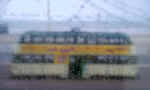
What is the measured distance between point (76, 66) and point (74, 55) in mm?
213

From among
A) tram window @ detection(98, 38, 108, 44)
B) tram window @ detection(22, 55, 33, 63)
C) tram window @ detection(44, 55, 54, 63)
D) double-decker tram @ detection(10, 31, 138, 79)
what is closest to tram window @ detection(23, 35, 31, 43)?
double-decker tram @ detection(10, 31, 138, 79)

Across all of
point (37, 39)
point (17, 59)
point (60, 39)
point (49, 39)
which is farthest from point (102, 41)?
point (17, 59)

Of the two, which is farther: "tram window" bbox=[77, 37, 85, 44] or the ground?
"tram window" bbox=[77, 37, 85, 44]

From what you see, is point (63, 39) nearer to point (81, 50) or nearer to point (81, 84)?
point (81, 50)

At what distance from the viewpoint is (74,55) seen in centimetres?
396

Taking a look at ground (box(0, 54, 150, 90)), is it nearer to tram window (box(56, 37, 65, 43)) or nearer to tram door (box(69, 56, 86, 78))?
tram door (box(69, 56, 86, 78))

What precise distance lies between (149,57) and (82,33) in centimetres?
202

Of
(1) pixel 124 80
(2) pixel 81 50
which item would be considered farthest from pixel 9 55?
(1) pixel 124 80

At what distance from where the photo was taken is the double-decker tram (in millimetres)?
3852

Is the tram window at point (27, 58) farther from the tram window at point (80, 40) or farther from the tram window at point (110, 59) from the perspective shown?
the tram window at point (110, 59)

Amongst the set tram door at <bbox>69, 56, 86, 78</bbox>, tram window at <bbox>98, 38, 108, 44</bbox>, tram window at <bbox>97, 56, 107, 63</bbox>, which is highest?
tram window at <bbox>98, 38, 108, 44</bbox>

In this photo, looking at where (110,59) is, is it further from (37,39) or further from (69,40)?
(37,39)

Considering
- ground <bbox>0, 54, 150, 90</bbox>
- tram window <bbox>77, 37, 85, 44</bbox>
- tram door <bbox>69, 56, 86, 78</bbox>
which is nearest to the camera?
ground <bbox>0, 54, 150, 90</bbox>

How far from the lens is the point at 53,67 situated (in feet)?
13.1
